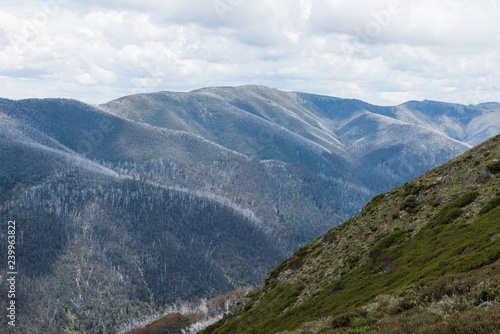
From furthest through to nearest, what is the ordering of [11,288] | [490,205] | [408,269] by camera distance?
[11,288] → [490,205] → [408,269]

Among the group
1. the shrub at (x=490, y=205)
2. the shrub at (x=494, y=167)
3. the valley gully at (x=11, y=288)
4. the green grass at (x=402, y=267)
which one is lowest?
the valley gully at (x=11, y=288)

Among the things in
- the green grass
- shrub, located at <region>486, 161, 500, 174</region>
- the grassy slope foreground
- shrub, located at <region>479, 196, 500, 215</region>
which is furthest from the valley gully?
shrub, located at <region>486, 161, 500, 174</region>

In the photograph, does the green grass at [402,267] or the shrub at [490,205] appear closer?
the green grass at [402,267]

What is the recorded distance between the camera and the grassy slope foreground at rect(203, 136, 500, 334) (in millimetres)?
16453

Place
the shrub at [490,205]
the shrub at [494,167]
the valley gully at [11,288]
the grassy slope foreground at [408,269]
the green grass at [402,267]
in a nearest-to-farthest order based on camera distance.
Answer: the grassy slope foreground at [408,269] < the green grass at [402,267] < the shrub at [490,205] < the shrub at [494,167] < the valley gully at [11,288]

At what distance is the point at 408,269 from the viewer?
27531 millimetres

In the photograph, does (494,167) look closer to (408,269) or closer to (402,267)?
(402,267)

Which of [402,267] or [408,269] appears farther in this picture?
[402,267]

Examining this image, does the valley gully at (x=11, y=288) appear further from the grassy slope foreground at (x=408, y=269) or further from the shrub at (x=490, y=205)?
the shrub at (x=490, y=205)

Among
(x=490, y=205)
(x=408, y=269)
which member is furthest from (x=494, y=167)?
(x=408, y=269)

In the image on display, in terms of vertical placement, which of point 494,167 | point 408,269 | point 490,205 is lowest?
point 408,269

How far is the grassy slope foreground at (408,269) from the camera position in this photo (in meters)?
16.5

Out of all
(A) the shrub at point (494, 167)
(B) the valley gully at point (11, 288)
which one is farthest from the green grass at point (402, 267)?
(B) the valley gully at point (11, 288)

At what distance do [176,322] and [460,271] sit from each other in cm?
12988
